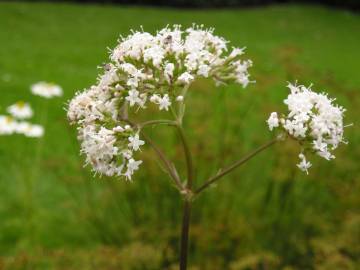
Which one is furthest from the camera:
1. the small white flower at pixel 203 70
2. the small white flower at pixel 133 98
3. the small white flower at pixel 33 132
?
the small white flower at pixel 33 132

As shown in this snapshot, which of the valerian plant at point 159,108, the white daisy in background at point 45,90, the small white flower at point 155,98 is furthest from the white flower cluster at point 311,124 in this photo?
the white daisy in background at point 45,90

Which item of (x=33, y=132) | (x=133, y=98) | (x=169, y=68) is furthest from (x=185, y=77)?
(x=33, y=132)

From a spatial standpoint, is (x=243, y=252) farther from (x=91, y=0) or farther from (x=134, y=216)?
(x=91, y=0)

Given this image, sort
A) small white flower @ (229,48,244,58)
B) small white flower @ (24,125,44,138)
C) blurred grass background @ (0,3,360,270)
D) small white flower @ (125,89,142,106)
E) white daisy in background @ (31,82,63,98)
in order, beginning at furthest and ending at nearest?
white daisy in background @ (31,82,63,98)
small white flower @ (24,125,44,138)
blurred grass background @ (0,3,360,270)
small white flower @ (229,48,244,58)
small white flower @ (125,89,142,106)

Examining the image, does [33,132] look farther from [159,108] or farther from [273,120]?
[273,120]

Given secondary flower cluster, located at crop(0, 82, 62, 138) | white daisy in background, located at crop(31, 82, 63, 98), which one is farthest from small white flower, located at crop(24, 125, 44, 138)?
white daisy in background, located at crop(31, 82, 63, 98)

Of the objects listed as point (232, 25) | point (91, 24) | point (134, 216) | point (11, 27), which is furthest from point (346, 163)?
point (232, 25)

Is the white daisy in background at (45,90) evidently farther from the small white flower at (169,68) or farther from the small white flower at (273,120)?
the small white flower at (273,120)

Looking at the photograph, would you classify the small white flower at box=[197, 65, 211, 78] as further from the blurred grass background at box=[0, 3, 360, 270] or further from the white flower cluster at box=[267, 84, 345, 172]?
the blurred grass background at box=[0, 3, 360, 270]
